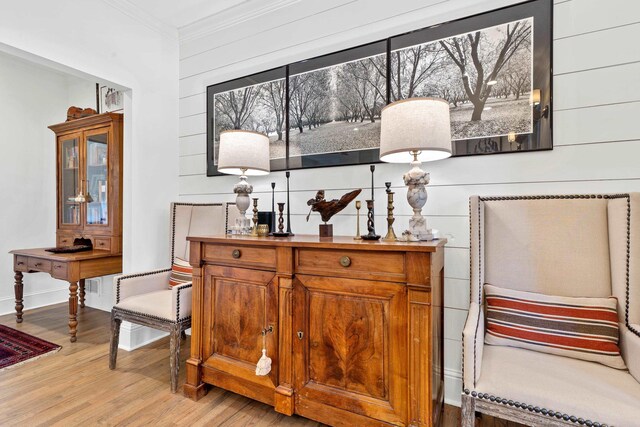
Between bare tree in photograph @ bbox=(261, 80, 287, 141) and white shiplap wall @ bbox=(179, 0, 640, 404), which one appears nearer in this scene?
white shiplap wall @ bbox=(179, 0, 640, 404)

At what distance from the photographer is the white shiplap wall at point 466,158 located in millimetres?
1544

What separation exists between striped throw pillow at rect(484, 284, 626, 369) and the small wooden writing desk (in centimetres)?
315

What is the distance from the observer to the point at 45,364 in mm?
2324

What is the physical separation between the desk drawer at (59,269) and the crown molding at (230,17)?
2.29 metres

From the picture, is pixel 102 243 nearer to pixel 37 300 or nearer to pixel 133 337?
pixel 133 337

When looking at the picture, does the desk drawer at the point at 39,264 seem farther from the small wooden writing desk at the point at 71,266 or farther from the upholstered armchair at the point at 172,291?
the upholstered armchair at the point at 172,291

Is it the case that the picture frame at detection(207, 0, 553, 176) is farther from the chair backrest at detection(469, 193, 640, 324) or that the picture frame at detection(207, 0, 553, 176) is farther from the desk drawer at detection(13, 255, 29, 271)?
the desk drawer at detection(13, 255, 29, 271)

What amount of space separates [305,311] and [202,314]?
0.72m

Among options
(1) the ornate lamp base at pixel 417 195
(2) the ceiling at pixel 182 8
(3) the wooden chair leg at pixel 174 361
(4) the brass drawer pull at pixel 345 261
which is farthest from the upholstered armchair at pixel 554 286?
(2) the ceiling at pixel 182 8

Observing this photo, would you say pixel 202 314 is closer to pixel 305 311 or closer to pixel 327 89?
pixel 305 311

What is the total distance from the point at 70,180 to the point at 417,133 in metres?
3.68

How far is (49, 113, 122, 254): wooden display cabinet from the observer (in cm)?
294

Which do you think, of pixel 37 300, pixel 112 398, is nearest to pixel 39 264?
pixel 37 300

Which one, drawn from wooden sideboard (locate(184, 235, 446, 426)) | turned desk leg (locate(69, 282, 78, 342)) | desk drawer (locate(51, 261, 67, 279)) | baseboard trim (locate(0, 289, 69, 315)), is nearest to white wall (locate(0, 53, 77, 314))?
baseboard trim (locate(0, 289, 69, 315))
